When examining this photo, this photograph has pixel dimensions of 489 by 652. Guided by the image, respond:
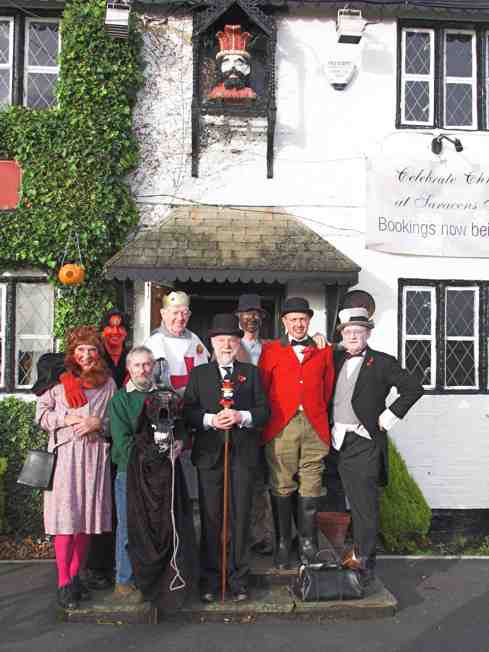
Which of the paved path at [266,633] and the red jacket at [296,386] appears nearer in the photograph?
the paved path at [266,633]

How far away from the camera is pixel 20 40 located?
24.5 feet

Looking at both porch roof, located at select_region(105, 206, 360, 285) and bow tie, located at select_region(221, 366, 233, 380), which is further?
porch roof, located at select_region(105, 206, 360, 285)

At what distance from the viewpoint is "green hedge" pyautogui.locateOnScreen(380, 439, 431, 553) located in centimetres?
670

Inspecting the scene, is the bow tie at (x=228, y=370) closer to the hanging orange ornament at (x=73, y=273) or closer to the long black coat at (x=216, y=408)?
the long black coat at (x=216, y=408)

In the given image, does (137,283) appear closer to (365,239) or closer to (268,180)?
(268,180)

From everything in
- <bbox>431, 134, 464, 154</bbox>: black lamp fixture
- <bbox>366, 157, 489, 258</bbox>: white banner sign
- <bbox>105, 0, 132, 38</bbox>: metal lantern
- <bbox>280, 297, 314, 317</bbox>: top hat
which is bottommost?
<bbox>280, 297, 314, 317</bbox>: top hat

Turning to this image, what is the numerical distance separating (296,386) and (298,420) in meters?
→ 0.26

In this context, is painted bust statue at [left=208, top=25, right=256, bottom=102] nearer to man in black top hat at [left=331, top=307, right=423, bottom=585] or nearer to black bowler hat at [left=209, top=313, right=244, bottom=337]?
man in black top hat at [left=331, top=307, right=423, bottom=585]

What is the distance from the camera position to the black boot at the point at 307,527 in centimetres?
514

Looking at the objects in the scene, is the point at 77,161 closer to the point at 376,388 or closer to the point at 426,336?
the point at 376,388

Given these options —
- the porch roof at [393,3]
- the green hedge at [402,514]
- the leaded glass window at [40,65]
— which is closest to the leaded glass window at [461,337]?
the green hedge at [402,514]

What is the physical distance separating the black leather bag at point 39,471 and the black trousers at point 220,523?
1.08 meters

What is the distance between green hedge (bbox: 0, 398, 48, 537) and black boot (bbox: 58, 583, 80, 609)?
249 cm

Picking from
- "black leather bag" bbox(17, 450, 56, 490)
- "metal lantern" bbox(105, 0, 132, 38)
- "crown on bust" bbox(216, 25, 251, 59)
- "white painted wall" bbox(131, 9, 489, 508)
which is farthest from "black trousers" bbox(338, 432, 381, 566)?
"metal lantern" bbox(105, 0, 132, 38)
